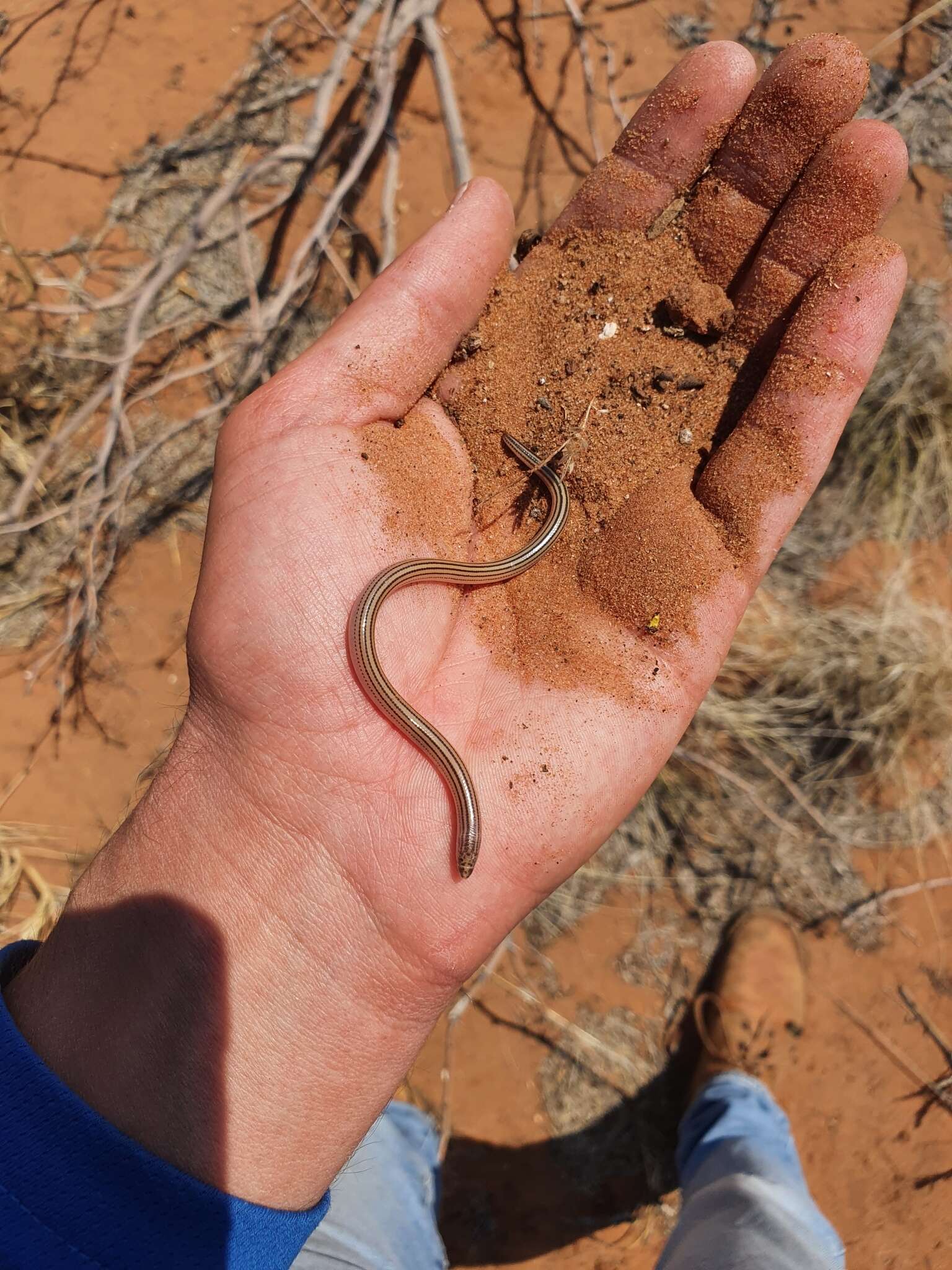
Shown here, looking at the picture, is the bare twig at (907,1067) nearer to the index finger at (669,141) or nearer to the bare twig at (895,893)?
the bare twig at (895,893)

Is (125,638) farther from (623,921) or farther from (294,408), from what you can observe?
(623,921)

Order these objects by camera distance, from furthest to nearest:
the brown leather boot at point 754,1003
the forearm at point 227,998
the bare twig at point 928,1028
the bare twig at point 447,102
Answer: the bare twig at point 928,1028 < the brown leather boot at point 754,1003 < the bare twig at point 447,102 < the forearm at point 227,998

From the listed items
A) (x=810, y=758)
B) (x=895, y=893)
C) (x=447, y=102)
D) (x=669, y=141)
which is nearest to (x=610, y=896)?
(x=810, y=758)

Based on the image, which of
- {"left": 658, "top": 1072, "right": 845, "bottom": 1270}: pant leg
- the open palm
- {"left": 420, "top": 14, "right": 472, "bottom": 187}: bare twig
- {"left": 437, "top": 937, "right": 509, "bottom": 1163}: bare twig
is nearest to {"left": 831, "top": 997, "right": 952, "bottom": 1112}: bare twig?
{"left": 658, "top": 1072, "right": 845, "bottom": 1270}: pant leg

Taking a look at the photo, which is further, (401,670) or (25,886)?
(25,886)

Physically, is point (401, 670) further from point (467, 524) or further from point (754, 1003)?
point (754, 1003)


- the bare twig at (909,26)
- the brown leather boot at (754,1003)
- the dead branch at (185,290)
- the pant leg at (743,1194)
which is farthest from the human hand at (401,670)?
the bare twig at (909,26)
